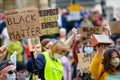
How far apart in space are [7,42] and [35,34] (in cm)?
531

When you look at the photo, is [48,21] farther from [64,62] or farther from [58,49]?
[58,49]

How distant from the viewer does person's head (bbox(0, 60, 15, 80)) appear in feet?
28.5

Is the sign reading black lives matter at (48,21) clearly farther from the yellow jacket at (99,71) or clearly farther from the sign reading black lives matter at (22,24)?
the yellow jacket at (99,71)

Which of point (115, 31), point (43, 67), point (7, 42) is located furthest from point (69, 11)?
point (43, 67)

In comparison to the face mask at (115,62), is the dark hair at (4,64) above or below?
above

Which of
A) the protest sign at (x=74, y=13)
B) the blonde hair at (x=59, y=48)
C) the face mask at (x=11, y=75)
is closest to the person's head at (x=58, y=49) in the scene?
the blonde hair at (x=59, y=48)

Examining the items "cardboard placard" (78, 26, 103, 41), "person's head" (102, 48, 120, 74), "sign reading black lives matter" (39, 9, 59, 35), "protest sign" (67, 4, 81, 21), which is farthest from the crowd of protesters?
"protest sign" (67, 4, 81, 21)

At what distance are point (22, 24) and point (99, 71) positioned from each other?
145 cm

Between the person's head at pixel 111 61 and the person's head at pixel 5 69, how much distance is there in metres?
1.29

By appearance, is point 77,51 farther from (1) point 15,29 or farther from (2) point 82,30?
(1) point 15,29

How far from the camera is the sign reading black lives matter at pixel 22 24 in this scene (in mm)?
9773

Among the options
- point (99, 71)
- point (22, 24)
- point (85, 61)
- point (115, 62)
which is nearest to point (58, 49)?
point (22, 24)

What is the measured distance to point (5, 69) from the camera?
346 inches

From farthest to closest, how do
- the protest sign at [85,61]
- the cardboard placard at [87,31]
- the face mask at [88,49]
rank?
the cardboard placard at [87,31] < the face mask at [88,49] < the protest sign at [85,61]
